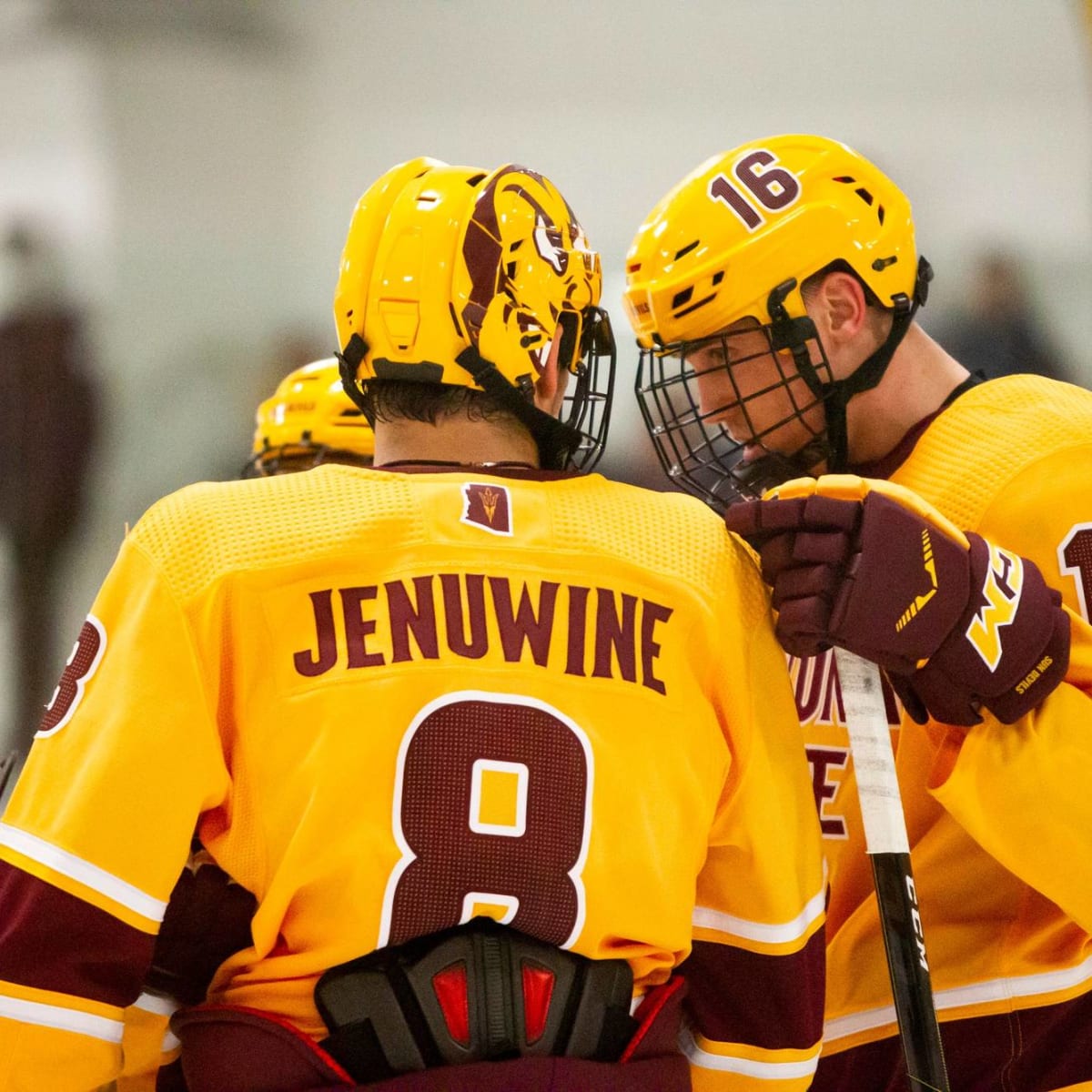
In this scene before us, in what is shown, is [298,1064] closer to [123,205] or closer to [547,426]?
[547,426]

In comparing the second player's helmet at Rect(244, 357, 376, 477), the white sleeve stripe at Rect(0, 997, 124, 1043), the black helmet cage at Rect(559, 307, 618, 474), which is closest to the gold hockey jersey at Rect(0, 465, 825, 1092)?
the white sleeve stripe at Rect(0, 997, 124, 1043)

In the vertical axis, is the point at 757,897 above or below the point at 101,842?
below

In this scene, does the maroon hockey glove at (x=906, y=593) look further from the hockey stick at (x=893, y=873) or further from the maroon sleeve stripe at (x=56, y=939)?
the maroon sleeve stripe at (x=56, y=939)

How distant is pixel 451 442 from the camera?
1.38 m

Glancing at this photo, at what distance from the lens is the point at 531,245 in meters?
1.45

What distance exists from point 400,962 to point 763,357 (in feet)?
3.26

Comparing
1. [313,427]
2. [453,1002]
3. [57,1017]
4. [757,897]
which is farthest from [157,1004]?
[313,427]

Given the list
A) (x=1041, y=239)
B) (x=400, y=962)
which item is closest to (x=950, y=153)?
(x=1041, y=239)

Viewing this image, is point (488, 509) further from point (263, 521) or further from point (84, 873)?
point (84, 873)

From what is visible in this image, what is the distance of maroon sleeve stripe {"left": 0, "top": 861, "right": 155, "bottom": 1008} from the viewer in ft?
3.74

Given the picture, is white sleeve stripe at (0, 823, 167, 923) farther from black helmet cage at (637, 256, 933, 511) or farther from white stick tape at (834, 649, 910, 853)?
black helmet cage at (637, 256, 933, 511)

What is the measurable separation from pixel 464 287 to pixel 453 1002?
71 centimetres

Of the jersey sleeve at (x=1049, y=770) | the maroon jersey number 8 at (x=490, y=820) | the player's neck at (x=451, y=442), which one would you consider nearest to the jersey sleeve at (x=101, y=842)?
the maroon jersey number 8 at (x=490, y=820)

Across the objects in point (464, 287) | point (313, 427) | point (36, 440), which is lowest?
point (36, 440)
